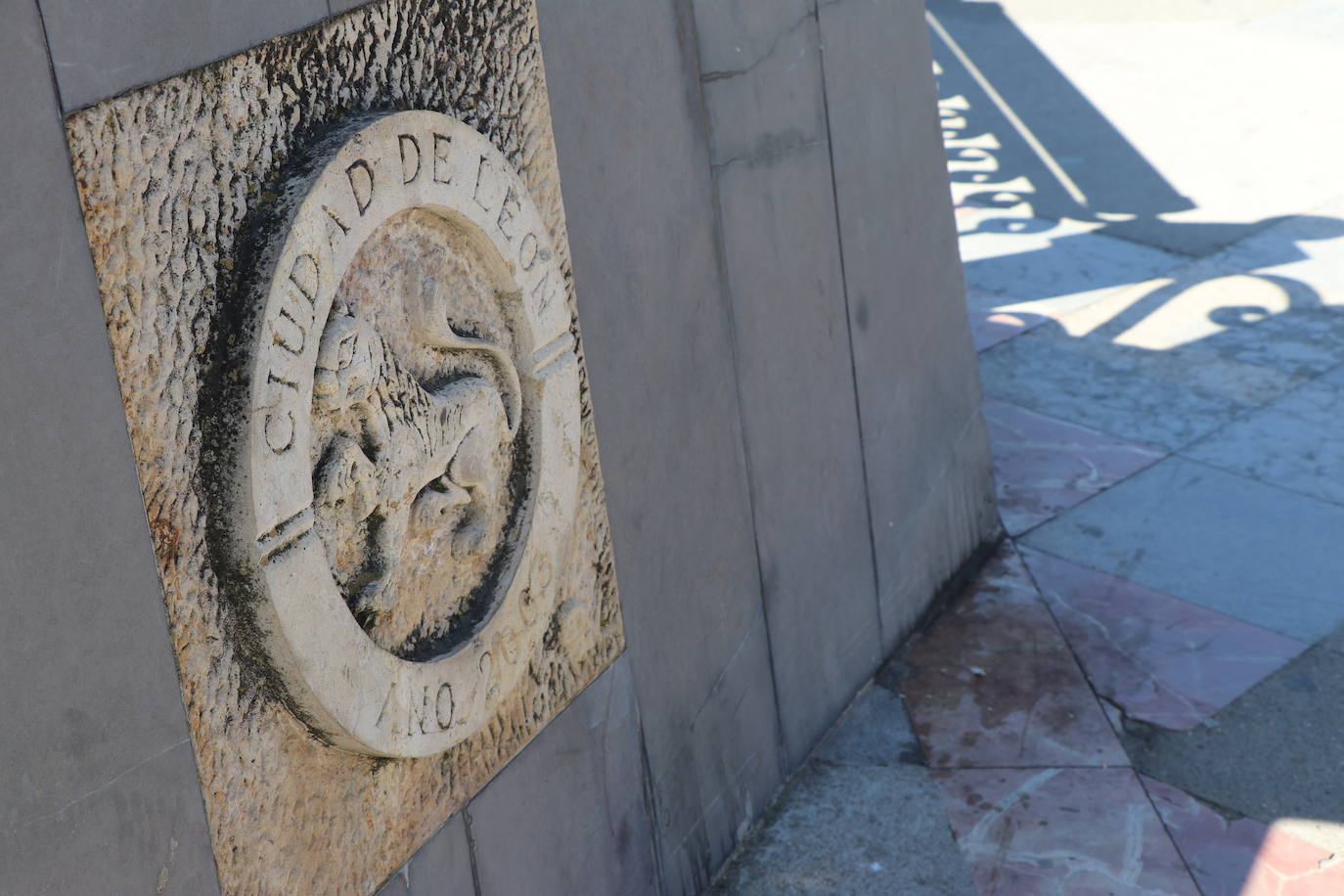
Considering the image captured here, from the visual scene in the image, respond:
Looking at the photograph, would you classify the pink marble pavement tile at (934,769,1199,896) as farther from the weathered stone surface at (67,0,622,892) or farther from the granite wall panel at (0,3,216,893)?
the granite wall panel at (0,3,216,893)

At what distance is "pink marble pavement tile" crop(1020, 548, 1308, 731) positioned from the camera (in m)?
3.89

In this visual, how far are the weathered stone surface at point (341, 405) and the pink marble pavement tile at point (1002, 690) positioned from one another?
1521 mm

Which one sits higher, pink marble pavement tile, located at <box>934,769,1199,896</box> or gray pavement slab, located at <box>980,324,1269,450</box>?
gray pavement slab, located at <box>980,324,1269,450</box>

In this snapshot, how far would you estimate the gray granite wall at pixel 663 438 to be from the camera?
5.54 feet

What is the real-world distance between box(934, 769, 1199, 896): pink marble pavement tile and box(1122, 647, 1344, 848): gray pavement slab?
15 centimetres

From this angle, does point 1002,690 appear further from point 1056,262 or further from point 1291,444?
point 1056,262

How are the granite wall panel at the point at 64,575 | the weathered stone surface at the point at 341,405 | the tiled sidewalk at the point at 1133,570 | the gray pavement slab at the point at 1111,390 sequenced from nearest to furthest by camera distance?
the granite wall panel at the point at 64,575 < the weathered stone surface at the point at 341,405 < the tiled sidewalk at the point at 1133,570 < the gray pavement slab at the point at 1111,390

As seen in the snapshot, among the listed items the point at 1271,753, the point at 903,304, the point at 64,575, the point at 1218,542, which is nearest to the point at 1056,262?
the point at 1218,542

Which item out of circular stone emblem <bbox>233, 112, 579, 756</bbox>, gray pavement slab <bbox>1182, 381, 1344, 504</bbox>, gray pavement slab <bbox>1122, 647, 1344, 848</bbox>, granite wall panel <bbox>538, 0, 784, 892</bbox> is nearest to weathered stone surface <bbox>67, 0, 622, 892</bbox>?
circular stone emblem <bbox>233, 112, 579, 756</bbox>

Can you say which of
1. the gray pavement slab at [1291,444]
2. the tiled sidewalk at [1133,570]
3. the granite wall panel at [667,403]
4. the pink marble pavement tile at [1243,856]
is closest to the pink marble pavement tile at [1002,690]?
the tiled sidewalk at [1133,570]

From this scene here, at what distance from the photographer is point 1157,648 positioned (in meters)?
4.11

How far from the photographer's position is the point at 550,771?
2.73 meters

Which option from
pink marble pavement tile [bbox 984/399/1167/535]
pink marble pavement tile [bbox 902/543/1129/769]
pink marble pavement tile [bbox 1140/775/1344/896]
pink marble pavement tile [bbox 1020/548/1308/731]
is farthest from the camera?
pink marble pavement tile [bbox 984/399/1167/535]

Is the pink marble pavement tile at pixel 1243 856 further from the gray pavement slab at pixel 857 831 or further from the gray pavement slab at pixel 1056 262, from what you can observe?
the gray pavement slab at pixel 1056 262
